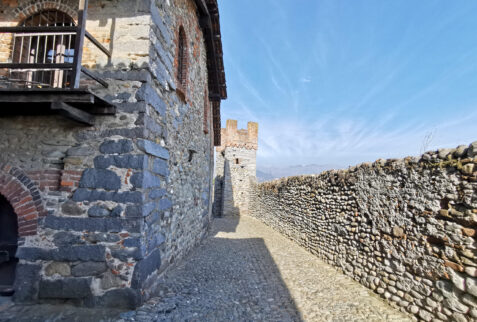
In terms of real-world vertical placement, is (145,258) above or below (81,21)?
below

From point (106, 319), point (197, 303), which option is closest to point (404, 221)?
point (197, 303)

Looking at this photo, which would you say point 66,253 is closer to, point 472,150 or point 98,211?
point 98,211

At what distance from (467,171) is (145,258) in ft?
15.1

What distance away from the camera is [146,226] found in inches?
135

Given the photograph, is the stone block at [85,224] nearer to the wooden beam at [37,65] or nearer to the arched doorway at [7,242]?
the arched doorway at [7,242]

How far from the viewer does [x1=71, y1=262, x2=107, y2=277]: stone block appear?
315 centimetres

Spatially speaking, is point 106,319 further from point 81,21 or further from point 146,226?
point 81,21

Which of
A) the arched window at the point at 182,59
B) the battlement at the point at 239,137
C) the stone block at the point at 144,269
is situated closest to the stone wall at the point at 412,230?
the stone block at the point at 144,269

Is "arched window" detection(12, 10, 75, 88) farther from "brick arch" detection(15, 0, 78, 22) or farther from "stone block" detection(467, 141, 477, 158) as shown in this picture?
"stone block" detection(467, 141, 477, 158)

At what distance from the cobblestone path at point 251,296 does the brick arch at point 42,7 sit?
14.1 feet

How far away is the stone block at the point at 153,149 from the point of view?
11.1 feet

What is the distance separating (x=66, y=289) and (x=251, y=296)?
9.38 feet

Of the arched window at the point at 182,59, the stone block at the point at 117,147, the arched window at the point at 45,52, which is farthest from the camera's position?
the arched window at the point at 182,59

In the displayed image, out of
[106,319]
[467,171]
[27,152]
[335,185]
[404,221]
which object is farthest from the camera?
[335,185]
